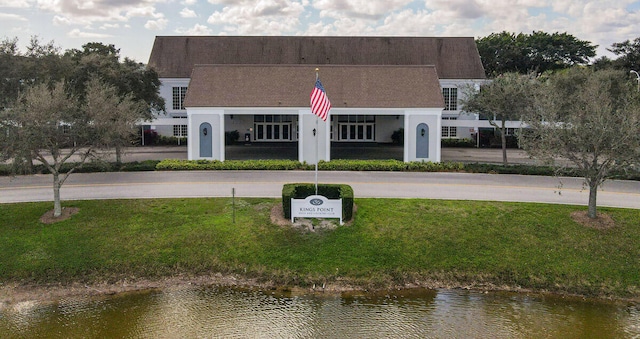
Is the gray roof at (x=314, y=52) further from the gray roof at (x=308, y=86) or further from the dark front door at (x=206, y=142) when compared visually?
the dark front door at (x=206, y=142)

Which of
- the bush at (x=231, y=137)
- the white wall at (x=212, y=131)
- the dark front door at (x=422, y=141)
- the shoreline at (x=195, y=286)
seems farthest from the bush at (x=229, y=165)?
the bush at (x=231, y=137)

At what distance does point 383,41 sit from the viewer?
53.2 m

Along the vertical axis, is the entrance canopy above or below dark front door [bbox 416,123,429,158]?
above

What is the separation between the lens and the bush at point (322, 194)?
1958cm

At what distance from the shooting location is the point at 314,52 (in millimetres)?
52250

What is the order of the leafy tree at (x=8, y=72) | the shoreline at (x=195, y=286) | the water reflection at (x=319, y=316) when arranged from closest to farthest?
the water reflection at (x=319, y=316), the shoreline at (x=195, y=286), the leafy tree at (x=8, y=72)

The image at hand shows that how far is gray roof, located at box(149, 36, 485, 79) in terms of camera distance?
51.6 meters

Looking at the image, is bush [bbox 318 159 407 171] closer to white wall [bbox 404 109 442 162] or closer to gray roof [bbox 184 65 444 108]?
white wall [bbox 404 109 442 162]

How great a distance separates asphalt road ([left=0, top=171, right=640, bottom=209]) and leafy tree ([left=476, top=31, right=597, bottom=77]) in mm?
39770

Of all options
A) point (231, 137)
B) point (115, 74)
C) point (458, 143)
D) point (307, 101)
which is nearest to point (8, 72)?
point (115, 74)

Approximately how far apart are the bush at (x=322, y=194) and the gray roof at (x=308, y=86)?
36.7 ft

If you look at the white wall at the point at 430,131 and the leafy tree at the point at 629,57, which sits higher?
the leafy tree at the point at 629,57

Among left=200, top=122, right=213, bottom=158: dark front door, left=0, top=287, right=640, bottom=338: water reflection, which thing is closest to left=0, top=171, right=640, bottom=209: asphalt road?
left=200, top=122, right=213, bottom=158: dark front door

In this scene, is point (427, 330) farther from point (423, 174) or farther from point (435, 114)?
point (435, 114)
